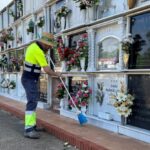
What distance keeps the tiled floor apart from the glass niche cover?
3.49ft

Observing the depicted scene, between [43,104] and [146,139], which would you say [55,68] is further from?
[146,139]

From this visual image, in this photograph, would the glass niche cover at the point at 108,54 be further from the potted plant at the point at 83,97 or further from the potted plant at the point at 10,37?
the potted plant at the point at 10,37

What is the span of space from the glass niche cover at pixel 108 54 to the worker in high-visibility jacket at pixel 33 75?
0.86 m

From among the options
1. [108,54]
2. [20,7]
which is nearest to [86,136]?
[108,54]

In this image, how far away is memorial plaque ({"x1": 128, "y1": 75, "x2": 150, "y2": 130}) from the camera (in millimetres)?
4785

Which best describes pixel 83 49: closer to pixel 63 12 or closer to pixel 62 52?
pixel 62 52

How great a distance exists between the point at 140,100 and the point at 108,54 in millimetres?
1146

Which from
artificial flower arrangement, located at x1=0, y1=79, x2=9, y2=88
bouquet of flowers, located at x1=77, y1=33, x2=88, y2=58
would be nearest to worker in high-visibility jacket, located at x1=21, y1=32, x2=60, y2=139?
bouquet of flowers, located at x1=77, y1=33, x2=88, y2=58

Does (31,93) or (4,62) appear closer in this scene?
(31,93)

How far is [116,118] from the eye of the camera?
5.43 metres

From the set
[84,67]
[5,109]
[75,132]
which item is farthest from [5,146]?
[5,109]

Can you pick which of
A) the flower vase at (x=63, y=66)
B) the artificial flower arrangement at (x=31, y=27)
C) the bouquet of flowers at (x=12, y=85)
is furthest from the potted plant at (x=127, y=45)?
the bouquet of flowers at (x=12, y=85)

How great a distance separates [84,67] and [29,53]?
3.59 ft

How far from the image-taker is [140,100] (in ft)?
16.1
